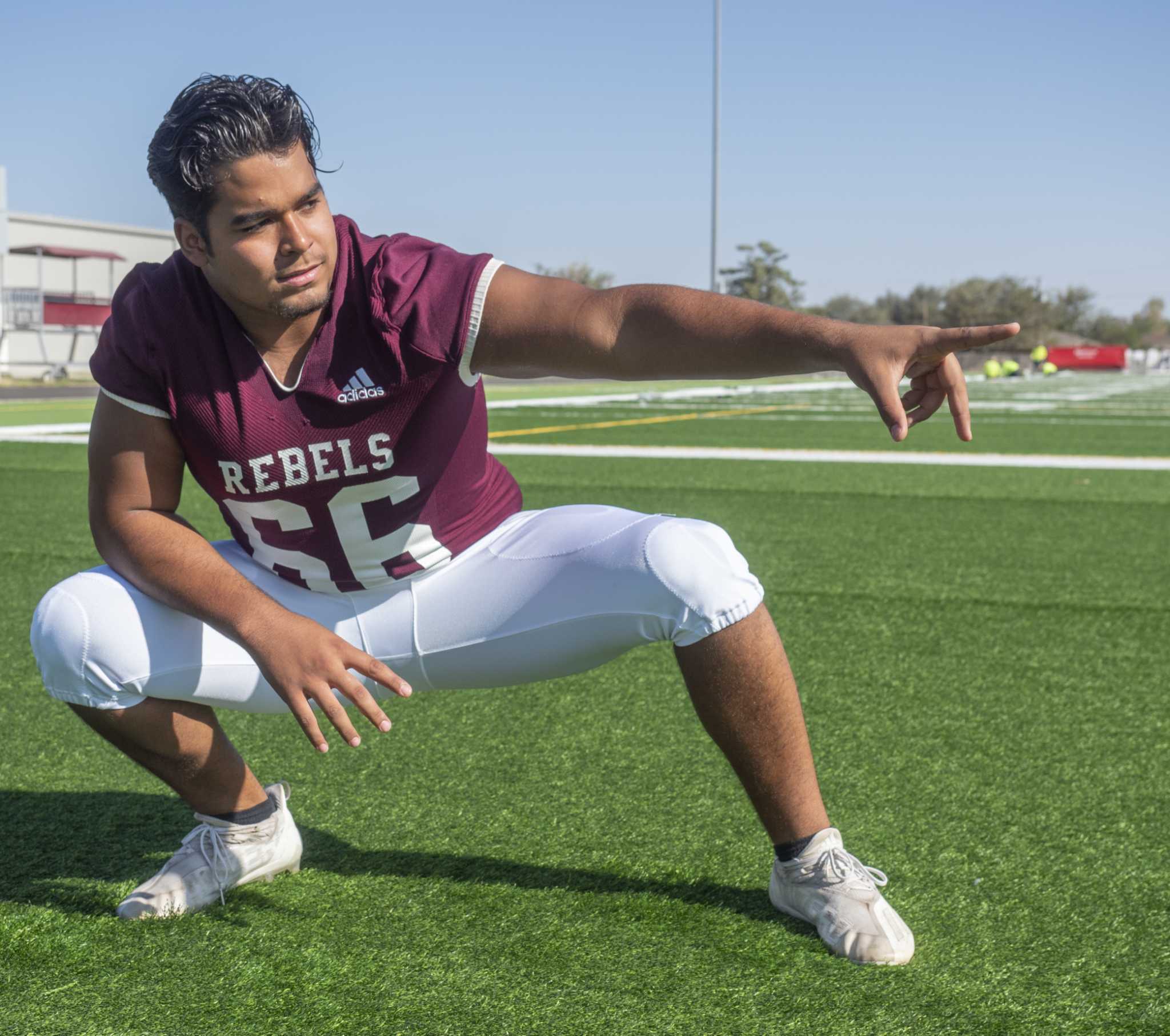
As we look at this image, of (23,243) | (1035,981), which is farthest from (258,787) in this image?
(23,243)

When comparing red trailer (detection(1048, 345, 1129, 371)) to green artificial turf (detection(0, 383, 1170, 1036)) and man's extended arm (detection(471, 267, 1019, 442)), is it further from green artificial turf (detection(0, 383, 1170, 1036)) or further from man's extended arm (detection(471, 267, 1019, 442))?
man's extended arm (detection(471, 267, 1019, 442))

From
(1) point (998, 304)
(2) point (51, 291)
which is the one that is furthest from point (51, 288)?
(1) point (998, 304)

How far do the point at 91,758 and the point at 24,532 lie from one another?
344cm

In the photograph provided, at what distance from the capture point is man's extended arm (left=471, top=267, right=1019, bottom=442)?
1750 mm

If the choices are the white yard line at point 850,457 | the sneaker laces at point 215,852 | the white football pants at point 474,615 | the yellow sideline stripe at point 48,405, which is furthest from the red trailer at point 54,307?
the white football pants at point 474,615

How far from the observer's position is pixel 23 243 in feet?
136

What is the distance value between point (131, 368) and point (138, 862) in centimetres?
98

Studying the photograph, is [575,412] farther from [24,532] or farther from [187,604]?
[187,604]

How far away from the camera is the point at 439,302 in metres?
2.06

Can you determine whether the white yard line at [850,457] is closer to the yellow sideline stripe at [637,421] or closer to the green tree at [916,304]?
the yellow sideline stripe at [637,421]

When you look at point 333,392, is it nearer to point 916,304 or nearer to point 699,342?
point 699,342

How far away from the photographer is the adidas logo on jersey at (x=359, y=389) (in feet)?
6.81

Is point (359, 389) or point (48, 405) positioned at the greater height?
point (359, 389)

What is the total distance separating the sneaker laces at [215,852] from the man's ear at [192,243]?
100 cm
